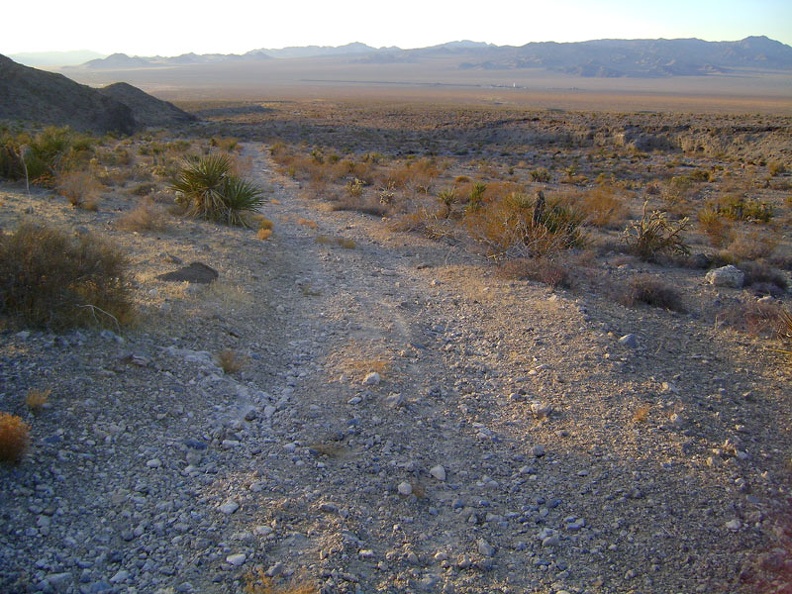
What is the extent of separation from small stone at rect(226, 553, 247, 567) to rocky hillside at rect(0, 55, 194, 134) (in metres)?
40.6

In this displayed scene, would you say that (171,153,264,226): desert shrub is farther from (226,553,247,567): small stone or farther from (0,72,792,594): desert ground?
(226,553,247,567): small stone

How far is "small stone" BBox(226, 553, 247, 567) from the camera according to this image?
12.0 feet

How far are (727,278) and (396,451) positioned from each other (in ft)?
25.6

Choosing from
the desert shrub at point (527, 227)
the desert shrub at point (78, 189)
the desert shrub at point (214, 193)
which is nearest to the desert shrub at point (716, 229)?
the desert shrub at point (527, 227)

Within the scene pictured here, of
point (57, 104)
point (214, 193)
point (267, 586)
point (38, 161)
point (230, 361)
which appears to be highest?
point (57, 104)

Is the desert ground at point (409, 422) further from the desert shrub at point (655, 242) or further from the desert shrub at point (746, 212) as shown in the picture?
the desert shrub at point (746, 212)

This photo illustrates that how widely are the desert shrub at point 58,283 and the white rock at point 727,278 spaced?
9.06 meters

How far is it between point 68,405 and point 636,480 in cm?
446

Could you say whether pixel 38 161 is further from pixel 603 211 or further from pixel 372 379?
pixel 603 211

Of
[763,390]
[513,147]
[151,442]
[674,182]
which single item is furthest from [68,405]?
[513,147]

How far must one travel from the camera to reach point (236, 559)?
367 centimetres

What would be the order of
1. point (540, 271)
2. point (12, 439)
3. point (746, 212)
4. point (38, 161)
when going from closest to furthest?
1. point (12, 439)
2. point (540, 271)
3. point (38, 161)
4. point (746, 212)

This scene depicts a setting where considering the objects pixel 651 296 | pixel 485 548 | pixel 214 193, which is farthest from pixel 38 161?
pixel 485 548

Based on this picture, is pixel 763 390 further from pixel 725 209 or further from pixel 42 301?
pixel 725 209
